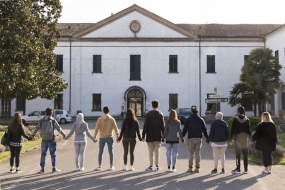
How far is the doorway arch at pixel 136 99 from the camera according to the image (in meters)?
45.7

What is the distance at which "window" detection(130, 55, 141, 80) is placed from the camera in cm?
4619

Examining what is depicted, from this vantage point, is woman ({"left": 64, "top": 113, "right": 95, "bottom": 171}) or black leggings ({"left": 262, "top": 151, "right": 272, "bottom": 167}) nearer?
black leggings ({"left": 262, "top": 151, "right": 272, "bottom": 167})

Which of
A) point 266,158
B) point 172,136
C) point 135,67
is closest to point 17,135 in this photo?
point 172,136

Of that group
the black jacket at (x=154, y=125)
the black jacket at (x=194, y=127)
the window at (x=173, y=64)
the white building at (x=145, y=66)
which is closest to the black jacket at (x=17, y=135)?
the black jacket at (x=154, y=125)

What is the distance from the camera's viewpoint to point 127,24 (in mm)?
45719

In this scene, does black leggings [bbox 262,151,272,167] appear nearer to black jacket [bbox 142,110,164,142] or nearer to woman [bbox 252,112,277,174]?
woman [bbox 252,112,277,174]

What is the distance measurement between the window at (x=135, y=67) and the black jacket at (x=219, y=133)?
34.7 m

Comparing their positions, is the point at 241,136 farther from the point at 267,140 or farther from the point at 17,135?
the point at 17,135

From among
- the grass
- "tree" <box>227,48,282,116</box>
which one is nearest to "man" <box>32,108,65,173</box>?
the grass

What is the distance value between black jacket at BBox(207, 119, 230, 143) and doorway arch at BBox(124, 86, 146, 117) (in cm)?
3385

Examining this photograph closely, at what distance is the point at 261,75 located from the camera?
35062mm

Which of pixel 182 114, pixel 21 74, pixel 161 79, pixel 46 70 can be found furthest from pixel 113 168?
pixel 161 79

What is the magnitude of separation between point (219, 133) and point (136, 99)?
34.6 m

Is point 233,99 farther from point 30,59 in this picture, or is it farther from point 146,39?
point 30,59
